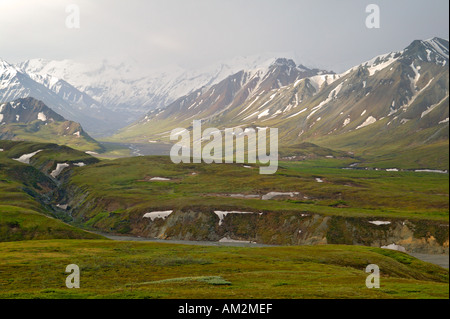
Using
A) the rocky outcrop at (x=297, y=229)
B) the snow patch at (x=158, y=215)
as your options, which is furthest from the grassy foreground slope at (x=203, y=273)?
the snow patch at (x=158, y=215)

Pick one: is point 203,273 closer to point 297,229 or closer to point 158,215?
point 297,229

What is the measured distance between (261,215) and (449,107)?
127415 millimetres

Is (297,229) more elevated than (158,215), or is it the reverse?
(158,215)

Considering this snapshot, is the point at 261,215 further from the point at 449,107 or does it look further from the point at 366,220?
the point at 449,107

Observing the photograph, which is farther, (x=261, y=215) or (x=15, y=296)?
(x=261, y=215)

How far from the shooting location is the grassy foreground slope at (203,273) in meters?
48.8

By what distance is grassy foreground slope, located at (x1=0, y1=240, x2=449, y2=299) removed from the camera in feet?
160

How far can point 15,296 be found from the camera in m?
47.8

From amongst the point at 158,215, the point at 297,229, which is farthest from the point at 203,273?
the point at 158,215

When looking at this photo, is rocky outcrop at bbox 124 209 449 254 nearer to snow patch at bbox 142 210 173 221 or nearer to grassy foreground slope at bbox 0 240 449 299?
snow patch at bbox 142 210 173 221

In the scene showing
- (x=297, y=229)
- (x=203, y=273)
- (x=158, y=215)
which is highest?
(x=158, y=215)

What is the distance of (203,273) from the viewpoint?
72750mm
